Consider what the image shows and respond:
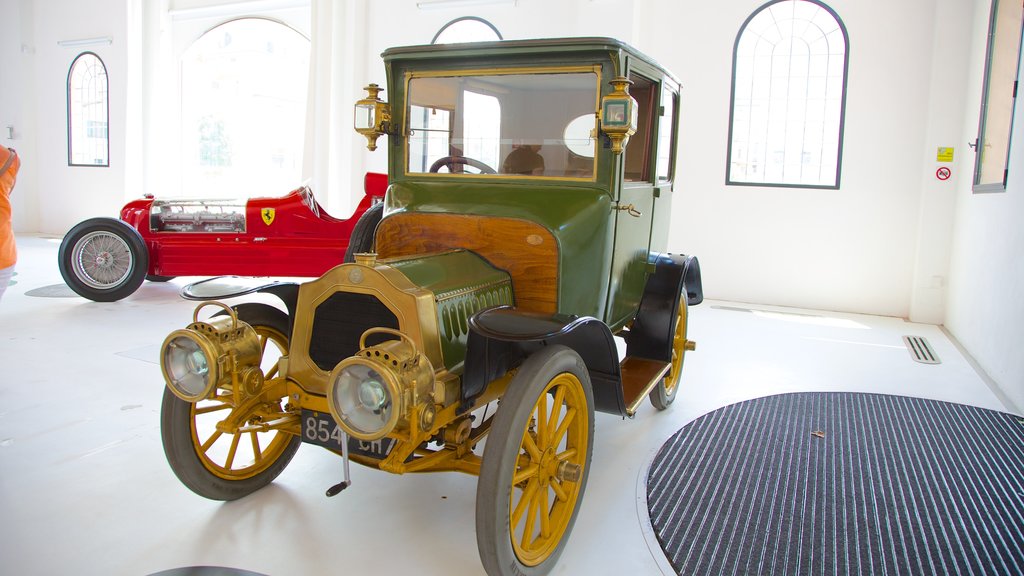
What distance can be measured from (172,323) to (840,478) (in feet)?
15.0

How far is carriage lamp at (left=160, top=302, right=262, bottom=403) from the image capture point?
195 cm

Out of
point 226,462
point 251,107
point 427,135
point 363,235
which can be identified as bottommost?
point 226,462

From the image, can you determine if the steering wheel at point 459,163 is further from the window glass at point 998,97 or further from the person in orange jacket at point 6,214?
the window glass at point 998,97

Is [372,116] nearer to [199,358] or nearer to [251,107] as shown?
[199,358]

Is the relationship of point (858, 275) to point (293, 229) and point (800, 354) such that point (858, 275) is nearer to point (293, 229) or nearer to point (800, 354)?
point (800, 354)

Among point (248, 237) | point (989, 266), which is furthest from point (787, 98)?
point (248, 237)

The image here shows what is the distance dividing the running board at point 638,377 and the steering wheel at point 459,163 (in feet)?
3.17

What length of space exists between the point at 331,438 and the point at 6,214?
233 centimetres

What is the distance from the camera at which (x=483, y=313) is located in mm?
2006

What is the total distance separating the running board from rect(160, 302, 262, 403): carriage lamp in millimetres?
1361

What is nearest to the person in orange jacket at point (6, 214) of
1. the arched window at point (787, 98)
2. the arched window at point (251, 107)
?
the arched window at point (787, 98)

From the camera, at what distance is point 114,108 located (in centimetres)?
1032

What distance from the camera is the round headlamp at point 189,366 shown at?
6.40 feet

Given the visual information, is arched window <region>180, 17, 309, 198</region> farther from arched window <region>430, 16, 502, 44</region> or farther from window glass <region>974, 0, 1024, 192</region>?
window glass <region>974, 0, 1024, 192</region>
